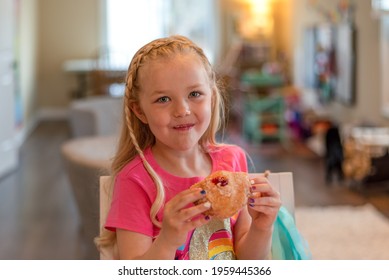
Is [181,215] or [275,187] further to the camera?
[275,187]

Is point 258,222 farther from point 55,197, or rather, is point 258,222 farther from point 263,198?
point 55,197

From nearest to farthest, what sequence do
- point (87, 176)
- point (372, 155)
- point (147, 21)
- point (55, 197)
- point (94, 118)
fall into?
1. point (87, 176)
2. point (94, 118)
3. point (372, 155)
4. point (55, 197)
5. point (147, 21)

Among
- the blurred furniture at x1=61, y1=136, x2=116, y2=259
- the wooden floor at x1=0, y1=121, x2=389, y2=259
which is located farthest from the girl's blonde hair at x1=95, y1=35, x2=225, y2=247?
the wooden floor at x1=0, y1=121, x2=389, y2=259

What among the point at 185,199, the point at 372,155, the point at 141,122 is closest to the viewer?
the point at 185,199

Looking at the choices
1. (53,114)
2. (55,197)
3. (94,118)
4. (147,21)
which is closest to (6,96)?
(55,197)

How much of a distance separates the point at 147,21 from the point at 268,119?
11.2 feet

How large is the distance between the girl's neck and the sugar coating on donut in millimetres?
134

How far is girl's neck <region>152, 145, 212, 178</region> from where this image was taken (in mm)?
1114

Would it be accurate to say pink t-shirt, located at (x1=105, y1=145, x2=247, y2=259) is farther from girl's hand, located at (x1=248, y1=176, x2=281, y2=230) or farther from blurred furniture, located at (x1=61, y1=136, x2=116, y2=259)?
blurred furniture, located at (x1=61, y1=136, x2=116, y2=259)

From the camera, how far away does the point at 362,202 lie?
3.82 meters

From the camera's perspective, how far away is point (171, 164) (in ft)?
3.67

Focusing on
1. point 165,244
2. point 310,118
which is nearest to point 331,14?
point 310,118
